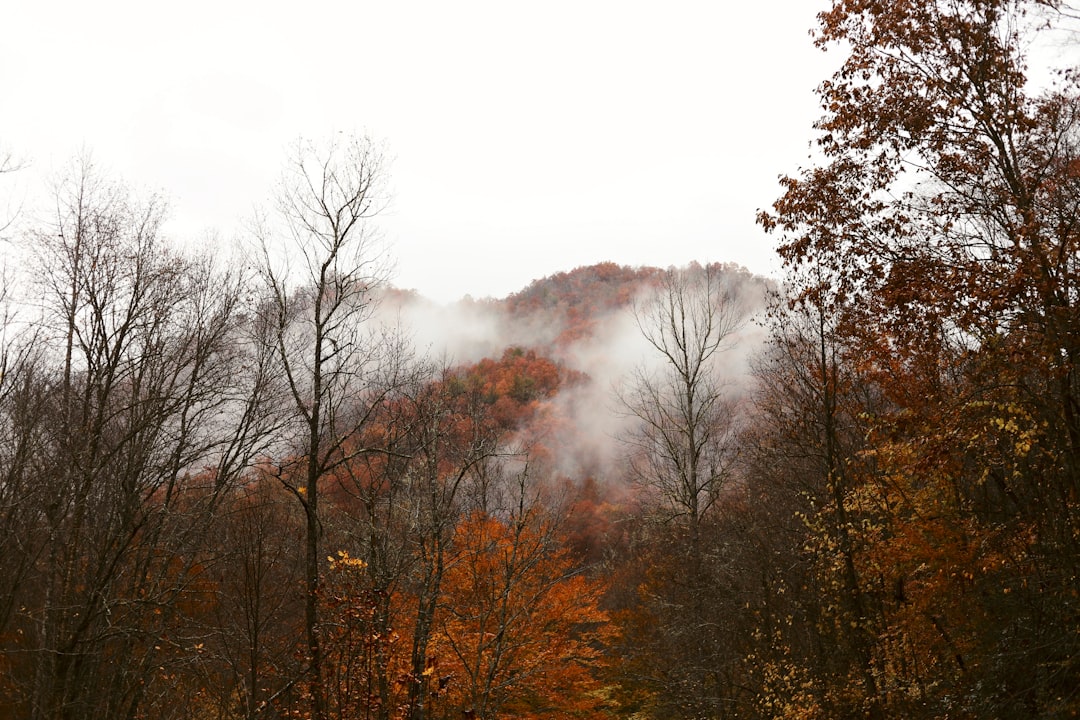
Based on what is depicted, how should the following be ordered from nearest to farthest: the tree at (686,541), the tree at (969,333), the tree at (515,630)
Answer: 1. the tree at (969,333)
2. the tree at (515,630)
3. the tree at (686,541)

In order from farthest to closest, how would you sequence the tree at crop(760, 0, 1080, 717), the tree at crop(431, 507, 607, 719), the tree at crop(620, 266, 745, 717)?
the tree at crop(620, 266, 745, 717), the tree at crop(431, 507, 607, 719), the tree at crop(760, 0, 1080, 717)

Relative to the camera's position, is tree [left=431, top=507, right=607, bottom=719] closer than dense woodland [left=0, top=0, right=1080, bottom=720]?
No

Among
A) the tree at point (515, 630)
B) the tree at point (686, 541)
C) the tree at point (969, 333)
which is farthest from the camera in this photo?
the tree at point (686, 541)

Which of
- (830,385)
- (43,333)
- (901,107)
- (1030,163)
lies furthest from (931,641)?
(43,333)

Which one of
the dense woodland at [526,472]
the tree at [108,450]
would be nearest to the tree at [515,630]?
the dense woodland at [526,472]

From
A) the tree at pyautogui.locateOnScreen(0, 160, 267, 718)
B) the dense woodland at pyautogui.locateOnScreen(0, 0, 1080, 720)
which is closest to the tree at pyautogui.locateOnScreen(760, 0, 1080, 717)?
the dense woodland at pyautogui.locateOnScreen(0, 0, 1080, 720)

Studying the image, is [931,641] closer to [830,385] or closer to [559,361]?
[830,385]

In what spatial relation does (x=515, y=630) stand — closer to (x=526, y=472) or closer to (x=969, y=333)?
(x=526, y=472)

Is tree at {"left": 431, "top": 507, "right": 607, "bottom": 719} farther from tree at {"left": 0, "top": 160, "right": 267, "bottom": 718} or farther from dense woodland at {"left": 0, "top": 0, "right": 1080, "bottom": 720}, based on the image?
tree at {"left": 0, "top": 160, "right": 267, "bottom": 718}

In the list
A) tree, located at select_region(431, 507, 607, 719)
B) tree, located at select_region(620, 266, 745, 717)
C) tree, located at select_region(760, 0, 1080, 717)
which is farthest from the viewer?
tree, located at select_region(620, 266, 745, 717)

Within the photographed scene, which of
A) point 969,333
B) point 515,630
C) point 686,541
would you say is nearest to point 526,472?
point 515,630

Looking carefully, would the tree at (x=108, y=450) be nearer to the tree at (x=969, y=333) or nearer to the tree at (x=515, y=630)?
the tree at (x=515, y=630)

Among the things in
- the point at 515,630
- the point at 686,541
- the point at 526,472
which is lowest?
the point at 515,630

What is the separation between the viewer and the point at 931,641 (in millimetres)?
10469
